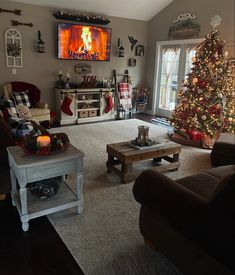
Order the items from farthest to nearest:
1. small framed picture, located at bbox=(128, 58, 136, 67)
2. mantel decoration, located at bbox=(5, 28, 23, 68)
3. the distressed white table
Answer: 1. small framed picture, located at bbox=(128, 58, 136, 67)
2. mantel decoration, located at bbox=(5, 28, 23, 68)
3. the distressed white table

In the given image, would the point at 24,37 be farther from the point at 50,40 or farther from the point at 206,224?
the point at 206,224

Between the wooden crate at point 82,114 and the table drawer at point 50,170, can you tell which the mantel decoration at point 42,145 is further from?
the wooden crate at point 82,114

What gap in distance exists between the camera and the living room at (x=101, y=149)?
6.51 feet

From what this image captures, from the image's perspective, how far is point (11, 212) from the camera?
2.58 metres

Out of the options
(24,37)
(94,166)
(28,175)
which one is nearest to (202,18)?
(24,37)

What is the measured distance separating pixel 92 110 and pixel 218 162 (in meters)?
3.66

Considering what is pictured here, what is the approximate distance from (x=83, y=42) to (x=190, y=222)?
5.71 m

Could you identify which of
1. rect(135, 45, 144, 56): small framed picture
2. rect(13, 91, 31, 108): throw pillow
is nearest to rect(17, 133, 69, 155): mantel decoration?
rect(13, 91, 31, 108): throw pillow

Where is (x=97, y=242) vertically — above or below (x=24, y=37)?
below

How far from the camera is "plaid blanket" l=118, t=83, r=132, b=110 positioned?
7043 millimetres

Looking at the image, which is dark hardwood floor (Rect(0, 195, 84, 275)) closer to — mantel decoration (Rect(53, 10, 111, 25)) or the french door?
mantel decoration (Rect(53, 10, 111, 25))

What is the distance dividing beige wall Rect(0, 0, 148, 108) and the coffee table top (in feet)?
11.6

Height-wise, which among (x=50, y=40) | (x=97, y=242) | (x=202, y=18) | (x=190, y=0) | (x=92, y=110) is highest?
(x=190, y=0)

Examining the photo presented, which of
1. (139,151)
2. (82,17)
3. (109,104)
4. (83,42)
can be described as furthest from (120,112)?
(139,151)
